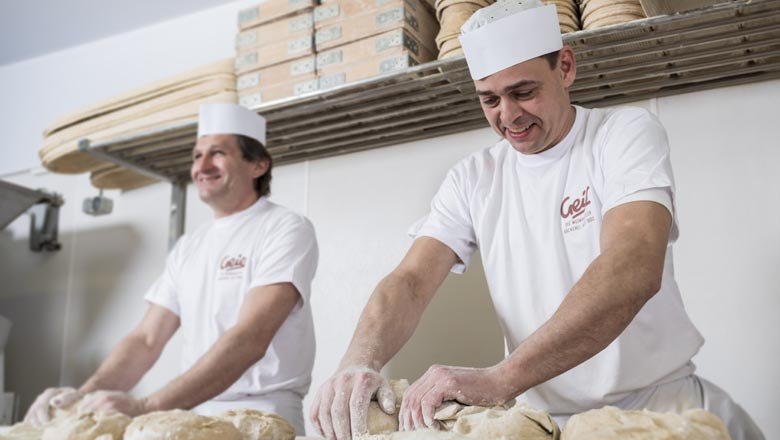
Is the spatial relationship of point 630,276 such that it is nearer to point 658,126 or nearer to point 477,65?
point 658,126

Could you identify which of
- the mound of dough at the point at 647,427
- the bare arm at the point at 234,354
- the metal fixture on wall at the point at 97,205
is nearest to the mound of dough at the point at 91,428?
the bare arm at the point at 234,354

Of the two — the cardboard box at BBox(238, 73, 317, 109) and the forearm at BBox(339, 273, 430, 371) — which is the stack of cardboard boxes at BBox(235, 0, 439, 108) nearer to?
the cardboard box at BBox(238, 73, 317, 109)

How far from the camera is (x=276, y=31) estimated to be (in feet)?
7.91

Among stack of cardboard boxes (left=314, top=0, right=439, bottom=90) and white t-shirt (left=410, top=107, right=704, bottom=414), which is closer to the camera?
white t-shirt (left=410, top=107, right=704, bottom=414)

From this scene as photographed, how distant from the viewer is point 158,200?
322 cm

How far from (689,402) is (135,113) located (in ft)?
6.95

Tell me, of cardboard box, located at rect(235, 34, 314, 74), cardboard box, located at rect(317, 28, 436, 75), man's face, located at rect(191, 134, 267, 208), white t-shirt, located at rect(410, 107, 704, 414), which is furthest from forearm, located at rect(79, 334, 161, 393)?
white t-shirt, located at rect(410, 107, 704, 414)

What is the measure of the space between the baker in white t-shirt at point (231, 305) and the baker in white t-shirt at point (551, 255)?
1.82 feet

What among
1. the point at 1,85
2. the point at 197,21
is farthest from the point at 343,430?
the point at 1,85

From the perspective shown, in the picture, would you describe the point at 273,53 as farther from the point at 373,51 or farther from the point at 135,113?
the point at 135,113

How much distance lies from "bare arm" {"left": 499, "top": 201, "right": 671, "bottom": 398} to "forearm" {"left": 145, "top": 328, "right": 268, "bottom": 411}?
0.98 m

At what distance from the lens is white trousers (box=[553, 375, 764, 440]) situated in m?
1.44

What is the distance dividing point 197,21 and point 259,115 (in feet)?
3.40

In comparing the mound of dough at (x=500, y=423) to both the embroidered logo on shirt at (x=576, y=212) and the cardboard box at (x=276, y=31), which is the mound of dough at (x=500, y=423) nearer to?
the embroidered logo on shirt at (x=576, y=212)
